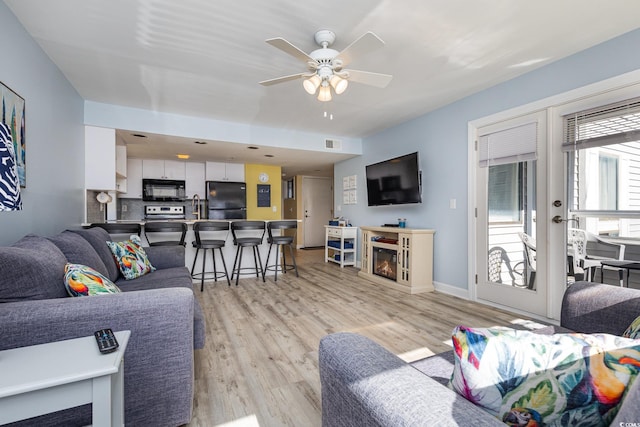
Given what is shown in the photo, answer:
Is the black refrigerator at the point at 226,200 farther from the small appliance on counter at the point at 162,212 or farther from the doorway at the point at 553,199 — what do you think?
the doorway at the point at 553,199

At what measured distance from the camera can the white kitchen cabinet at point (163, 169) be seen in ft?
19.4

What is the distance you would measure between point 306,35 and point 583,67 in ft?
8.00

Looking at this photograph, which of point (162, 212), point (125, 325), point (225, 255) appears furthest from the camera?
point (162, 212)

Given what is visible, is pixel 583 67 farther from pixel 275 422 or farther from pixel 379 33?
pixel 275 422

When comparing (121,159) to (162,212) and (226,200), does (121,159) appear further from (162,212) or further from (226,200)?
(226,200)

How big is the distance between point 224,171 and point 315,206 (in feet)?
10.8

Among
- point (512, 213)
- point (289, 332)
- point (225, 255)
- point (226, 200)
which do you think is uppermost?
point (226, 200)

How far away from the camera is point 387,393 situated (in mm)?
621

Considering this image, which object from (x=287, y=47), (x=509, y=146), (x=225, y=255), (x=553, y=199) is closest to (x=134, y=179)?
(x=225, y=255)

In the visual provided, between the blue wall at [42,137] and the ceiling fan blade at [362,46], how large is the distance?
2.25 m

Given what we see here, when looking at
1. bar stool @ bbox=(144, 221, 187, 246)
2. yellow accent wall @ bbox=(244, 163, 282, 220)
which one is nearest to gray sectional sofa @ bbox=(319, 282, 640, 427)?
bar stool @ bbox=(144, 221, 187, 246)

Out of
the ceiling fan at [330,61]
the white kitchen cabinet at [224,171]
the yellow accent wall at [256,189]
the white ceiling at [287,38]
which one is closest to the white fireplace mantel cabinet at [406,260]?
the white ceiling at [287,38]

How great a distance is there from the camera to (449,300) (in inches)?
135

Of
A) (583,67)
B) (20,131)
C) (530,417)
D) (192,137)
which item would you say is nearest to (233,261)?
(192,137)
